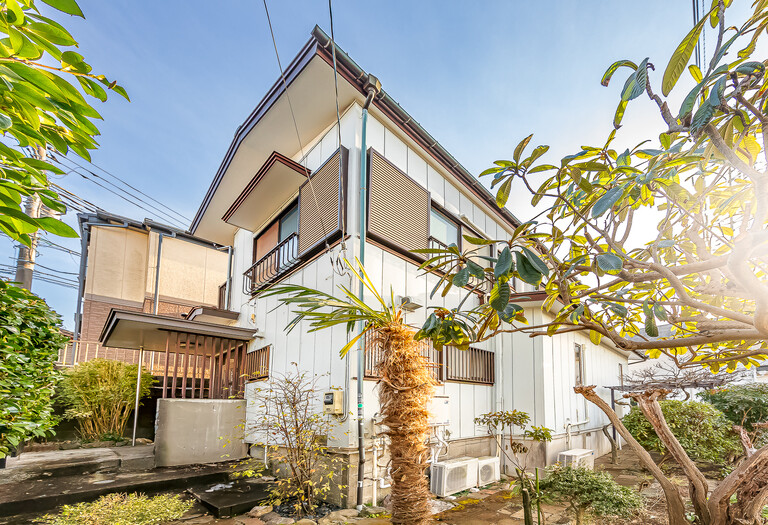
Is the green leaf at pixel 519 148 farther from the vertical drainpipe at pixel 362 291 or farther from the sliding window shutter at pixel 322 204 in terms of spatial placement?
the sliding window shutter at pixel 322 204

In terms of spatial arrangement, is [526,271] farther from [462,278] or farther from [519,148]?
[519,148]

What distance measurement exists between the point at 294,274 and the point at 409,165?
2957mm

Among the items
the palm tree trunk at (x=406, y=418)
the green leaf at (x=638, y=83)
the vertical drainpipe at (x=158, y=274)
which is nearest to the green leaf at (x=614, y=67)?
the green leaf at (x=638, y=83)

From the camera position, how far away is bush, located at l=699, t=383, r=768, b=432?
8.79 m

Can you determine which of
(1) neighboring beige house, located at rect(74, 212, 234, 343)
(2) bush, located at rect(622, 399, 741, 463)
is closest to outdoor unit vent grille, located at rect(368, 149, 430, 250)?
(2) bush, located at rect(622, 399, 741, 463)

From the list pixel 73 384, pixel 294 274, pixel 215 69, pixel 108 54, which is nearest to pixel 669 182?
pixel 294 274

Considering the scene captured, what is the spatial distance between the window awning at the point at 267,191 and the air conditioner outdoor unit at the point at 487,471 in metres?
5.76

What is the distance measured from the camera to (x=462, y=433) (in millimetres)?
7539

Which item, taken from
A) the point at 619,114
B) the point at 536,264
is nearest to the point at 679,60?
the point at 619,114

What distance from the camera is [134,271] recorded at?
1353 centimetres

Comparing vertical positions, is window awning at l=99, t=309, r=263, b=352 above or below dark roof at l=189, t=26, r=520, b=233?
below

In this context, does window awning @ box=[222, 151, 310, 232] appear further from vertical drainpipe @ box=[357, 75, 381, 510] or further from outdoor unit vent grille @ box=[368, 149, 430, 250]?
outdoor unit vent grille @ box=[368, 149, 430, 250]

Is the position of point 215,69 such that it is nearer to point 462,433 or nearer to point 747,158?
point 747,158

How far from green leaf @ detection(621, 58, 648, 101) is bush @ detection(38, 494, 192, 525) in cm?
532
